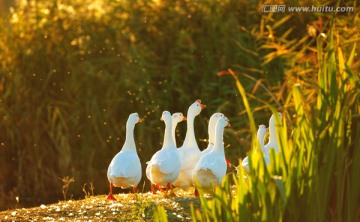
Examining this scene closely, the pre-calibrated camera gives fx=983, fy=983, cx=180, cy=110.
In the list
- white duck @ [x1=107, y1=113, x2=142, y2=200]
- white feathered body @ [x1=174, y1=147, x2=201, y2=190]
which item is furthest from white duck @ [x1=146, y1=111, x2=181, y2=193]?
white feathered body @ [x1=174, y1=147, x2=201, y2=190]

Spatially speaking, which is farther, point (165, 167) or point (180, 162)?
point (180, 162)

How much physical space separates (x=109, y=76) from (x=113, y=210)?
4.06 meters

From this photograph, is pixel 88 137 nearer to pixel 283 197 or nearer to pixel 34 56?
pixel 34 56

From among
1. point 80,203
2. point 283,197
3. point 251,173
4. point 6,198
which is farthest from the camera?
point 6,198

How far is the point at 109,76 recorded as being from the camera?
36.0ft

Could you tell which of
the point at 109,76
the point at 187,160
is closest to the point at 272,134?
the point at 187,160

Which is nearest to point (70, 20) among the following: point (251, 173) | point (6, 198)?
point (6, 198)

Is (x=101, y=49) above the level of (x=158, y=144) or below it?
above

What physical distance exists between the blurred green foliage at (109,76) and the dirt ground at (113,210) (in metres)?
3.03

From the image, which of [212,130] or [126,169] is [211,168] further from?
[212,130]

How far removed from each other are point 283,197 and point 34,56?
806 centimetres

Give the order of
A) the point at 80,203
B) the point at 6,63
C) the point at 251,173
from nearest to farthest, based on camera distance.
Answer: the point at 251,173 < the point at 80,203 < the point at 6,63

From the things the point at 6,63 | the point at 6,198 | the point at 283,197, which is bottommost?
the point at 6,198

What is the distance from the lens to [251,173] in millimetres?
3781
